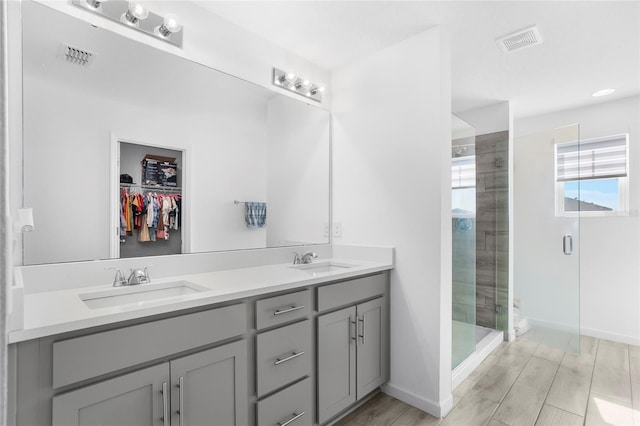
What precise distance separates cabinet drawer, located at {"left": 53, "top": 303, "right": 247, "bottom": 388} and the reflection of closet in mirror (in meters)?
0.60

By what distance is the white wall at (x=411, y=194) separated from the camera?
2.02 metres

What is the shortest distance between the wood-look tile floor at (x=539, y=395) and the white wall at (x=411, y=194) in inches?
6.4

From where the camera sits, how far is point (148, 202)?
168 cm

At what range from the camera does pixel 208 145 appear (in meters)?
1.92

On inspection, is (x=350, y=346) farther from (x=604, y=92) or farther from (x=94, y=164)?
(x=604, y=92)

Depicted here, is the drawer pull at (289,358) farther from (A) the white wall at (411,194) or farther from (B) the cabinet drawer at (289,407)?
(A) the white wall at (411,194)

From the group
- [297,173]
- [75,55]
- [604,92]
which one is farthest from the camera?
[604,92]

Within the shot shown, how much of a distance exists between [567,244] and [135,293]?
333 cm

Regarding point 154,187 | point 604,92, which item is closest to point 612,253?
point 604,92

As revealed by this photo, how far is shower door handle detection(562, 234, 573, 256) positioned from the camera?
9.43 feet

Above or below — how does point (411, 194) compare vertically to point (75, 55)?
below

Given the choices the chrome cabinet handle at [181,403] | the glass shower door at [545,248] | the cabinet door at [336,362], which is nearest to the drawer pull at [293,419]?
the cabinet door at [336,362]

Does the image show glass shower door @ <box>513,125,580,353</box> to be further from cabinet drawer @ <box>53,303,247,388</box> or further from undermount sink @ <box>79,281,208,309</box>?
undermount sink @ <box>79,281,208,309</box>

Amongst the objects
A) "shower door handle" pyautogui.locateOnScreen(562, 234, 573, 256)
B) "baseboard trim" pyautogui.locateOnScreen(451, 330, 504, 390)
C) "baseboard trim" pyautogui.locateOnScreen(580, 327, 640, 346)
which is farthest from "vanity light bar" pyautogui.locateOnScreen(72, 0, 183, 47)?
"baseboard trim" pyautogui.locateOnScreen(580, 327, 640, 346)
